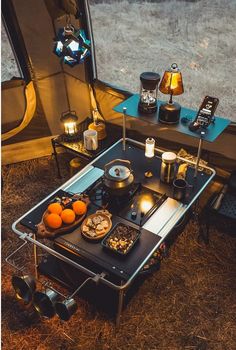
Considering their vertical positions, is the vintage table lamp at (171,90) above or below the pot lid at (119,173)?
above

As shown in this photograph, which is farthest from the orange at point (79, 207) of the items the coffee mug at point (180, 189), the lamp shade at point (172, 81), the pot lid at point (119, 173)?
the lamp shade at point (172, 81)

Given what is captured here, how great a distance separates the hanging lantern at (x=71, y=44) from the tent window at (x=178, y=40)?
61cm

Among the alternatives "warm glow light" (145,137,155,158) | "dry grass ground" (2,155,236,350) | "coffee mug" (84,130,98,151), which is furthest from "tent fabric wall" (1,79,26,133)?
"warm glow light" (145,137,155,158)

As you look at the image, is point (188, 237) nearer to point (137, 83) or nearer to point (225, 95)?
point (225, 95)

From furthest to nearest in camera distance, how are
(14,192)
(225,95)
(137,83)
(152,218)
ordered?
(14,192) → (137,83) → (225,95) → (152,218)

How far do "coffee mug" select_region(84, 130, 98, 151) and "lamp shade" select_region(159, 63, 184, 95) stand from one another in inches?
45.3

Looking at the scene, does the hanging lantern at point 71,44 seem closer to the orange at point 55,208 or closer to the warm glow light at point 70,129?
the warm glow light at point 70,129

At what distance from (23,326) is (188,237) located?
5.66 ft

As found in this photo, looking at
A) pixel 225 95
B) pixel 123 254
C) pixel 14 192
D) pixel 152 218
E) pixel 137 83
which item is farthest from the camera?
pixel 14 192

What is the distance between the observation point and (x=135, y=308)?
10.0ft

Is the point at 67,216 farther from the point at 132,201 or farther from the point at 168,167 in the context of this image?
the point at 168,167

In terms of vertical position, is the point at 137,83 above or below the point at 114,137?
above

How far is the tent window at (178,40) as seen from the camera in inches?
126

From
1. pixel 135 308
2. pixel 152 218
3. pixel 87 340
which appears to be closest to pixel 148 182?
pixel 152 218
